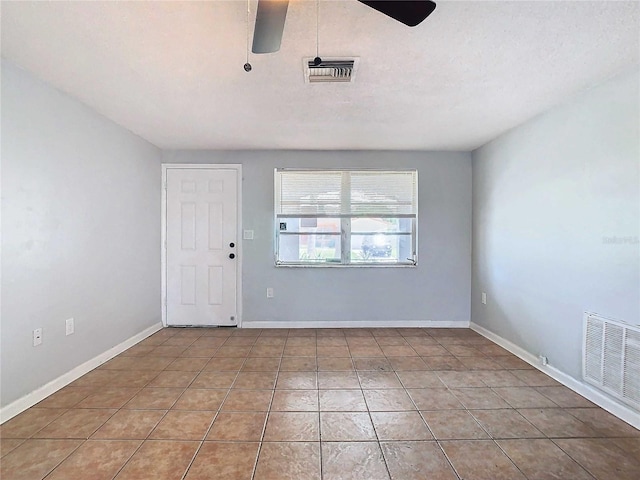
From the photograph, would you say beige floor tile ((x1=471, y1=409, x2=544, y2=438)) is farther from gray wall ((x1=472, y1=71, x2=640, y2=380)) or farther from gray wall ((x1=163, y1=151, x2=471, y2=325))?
gray wall ((x1=163, y1=151, x2=471, y2=325))

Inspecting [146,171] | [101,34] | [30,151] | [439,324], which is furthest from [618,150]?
[146,171]

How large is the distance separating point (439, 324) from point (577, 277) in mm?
1828

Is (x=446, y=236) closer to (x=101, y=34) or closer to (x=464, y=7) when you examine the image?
(x=464, y=7)

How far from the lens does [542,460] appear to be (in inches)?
63.6

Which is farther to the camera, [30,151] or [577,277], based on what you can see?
[577,277]

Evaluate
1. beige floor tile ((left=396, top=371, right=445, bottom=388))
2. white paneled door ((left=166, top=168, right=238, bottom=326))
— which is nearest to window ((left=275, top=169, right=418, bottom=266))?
white paneled door ((left=166, top=168, right=238, bottom=326))

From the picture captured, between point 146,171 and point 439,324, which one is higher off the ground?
point 146,171

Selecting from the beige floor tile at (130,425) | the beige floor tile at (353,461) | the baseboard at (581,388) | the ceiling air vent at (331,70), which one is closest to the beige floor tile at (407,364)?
the baseboard at (581,388)

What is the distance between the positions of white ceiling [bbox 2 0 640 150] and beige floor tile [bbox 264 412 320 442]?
2.21 metres

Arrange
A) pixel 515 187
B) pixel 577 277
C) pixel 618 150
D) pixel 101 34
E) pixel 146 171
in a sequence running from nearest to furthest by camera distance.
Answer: pixel 101 34
pixel 618 150
pixel 577 277
pixel 515 187
pixel 146 171

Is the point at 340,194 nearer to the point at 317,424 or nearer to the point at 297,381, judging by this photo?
the point at 297,381

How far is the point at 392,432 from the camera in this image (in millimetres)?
1836

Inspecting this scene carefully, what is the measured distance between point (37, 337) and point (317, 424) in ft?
6.48

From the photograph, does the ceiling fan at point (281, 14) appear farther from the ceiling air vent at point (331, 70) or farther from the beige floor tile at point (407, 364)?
the beige floor tile at point (407, 364)
